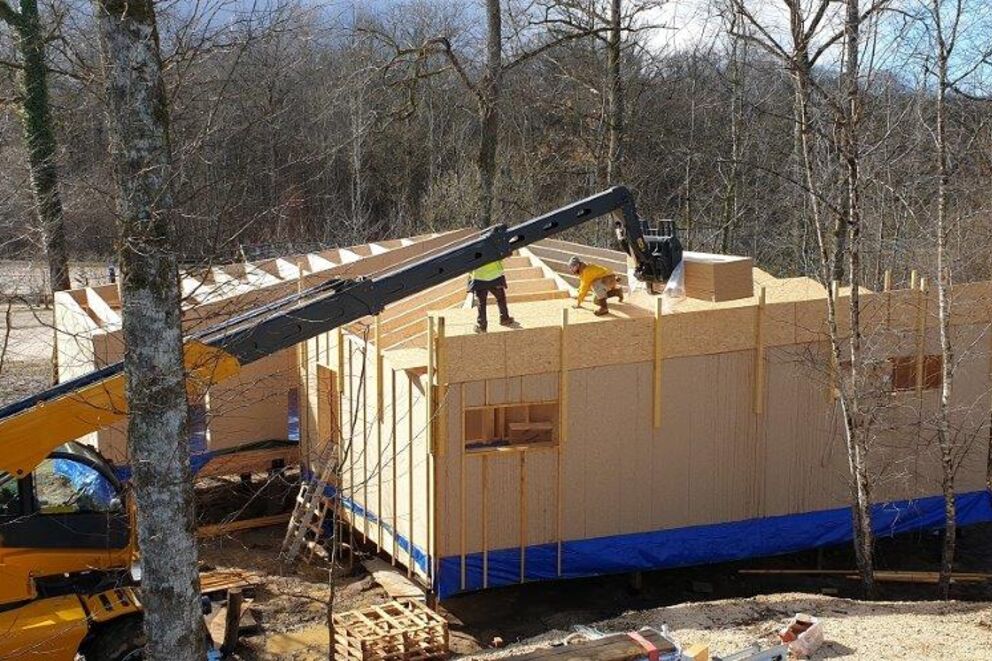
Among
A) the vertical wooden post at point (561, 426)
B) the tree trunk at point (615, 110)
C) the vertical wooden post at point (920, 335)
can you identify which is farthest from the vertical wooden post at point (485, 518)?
the tree trunk at point (615, 110)

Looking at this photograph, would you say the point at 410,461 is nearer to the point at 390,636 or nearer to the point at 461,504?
the point at 461,504

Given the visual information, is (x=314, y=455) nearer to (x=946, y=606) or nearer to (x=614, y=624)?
(x=614, y=624)

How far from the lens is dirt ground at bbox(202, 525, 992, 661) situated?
33.3 feet

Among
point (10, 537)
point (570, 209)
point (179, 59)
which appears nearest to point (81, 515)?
point (10, 537)

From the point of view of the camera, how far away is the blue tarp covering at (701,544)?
12.2 m

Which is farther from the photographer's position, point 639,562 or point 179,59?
point 639,562

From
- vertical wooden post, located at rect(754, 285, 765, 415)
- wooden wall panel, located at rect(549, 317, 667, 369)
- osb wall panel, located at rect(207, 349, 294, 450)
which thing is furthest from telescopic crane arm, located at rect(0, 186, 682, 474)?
osb wall panel, located at rect(207, 349, 294, 450)

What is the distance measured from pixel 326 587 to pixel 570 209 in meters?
5.79

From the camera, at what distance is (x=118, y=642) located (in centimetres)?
906

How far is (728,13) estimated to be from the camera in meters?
12.4

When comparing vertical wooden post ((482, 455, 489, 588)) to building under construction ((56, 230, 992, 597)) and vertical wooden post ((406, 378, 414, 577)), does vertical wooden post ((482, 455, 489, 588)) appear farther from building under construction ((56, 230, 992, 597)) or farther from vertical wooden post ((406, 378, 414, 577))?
vertical wooden post ((406, 378, 414, 577))

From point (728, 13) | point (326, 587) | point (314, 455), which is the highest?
point (728, 13)

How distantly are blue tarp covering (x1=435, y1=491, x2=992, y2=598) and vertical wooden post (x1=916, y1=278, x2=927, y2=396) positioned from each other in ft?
5.71

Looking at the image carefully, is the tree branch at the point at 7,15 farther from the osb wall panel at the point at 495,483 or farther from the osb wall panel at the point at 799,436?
the osb wall panel at the point at 799,436
